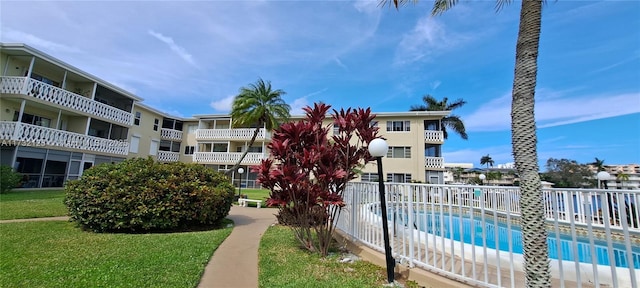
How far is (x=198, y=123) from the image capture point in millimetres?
33969

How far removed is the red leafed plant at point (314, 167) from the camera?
19.4 ft

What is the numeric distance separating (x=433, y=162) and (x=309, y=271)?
24383 millimetres

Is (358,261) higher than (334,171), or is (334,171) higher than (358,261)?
(334,171)

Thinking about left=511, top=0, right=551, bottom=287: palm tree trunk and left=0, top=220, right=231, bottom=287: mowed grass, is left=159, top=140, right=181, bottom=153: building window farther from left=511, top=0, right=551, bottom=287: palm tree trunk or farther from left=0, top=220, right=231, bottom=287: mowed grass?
left=511, top=0, right=551, bottom=287: palm tree trunk

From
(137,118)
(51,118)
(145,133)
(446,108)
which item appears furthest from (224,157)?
(446,108)

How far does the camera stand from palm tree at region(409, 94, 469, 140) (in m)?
31.0

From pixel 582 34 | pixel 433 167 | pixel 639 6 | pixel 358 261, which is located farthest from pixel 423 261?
pixel 433 167

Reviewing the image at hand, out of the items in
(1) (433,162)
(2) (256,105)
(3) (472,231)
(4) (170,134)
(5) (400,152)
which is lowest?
(3) (472,231)

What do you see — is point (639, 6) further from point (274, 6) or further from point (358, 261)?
point (274, 6)

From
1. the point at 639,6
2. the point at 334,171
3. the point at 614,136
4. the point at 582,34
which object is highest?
the point at 582,34

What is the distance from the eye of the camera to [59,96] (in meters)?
19.2

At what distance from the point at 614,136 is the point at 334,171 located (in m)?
12.7

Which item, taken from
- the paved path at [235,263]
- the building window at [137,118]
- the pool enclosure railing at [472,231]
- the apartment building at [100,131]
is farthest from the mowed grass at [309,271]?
the building window at [137,118]

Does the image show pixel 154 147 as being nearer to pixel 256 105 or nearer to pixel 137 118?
pixel 137 118
